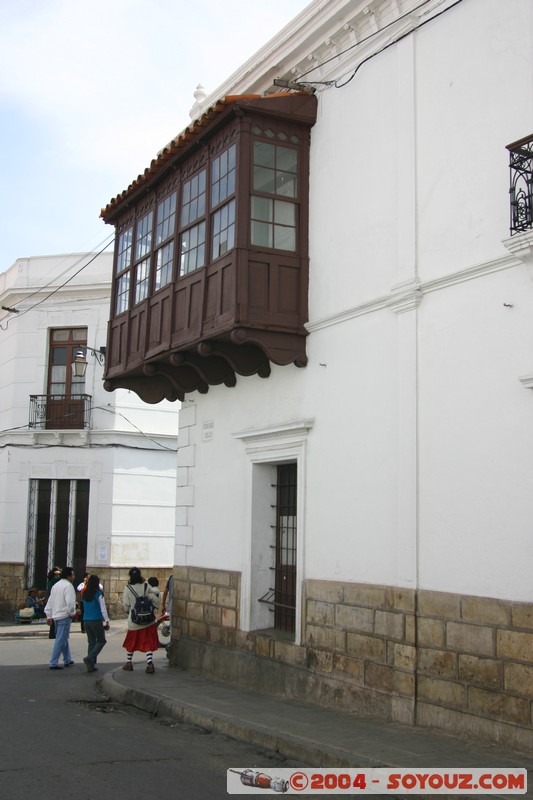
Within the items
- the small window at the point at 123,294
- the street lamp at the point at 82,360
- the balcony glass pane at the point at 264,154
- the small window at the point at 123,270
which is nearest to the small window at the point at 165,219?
the small window at the point at 123,270

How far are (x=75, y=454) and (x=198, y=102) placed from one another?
32.8ft

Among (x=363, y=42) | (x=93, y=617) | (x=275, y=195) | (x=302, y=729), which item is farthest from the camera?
(x=93, y=617)

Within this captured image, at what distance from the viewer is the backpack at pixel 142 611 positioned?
1178 cm

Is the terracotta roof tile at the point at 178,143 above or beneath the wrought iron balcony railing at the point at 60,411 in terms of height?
above

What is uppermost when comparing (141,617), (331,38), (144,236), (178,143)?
(331,38)

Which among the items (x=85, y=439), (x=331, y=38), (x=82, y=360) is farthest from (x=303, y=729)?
(x=85, y=439)

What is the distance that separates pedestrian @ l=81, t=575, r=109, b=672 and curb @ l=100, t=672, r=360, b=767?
150 centimetres

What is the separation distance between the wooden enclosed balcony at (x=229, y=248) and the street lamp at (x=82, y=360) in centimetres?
764

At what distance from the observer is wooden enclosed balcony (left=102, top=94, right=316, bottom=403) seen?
10.3 metres

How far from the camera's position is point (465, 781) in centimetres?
616

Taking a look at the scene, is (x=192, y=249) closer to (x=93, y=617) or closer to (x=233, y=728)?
(x=93, y=617)

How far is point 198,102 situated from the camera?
14.0 metres

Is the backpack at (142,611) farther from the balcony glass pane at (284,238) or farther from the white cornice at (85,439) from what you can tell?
the white cornice at (85,439)

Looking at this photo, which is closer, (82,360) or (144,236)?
Answer: (144,236)
